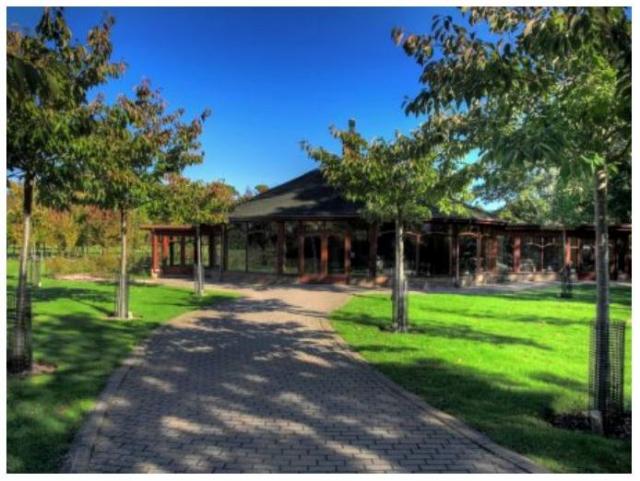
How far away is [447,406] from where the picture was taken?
6.07 m

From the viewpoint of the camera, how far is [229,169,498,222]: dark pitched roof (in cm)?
2367

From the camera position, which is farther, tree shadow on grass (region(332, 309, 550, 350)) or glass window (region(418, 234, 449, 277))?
glass window (region(418, 234, 449, 277))

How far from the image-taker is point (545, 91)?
5027mm

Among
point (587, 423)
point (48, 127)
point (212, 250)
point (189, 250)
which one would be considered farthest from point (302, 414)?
point (189, 250)

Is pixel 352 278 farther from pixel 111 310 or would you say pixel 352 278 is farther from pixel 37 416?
pixel 37 416

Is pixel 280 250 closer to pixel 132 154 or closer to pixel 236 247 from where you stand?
pixel 236 247

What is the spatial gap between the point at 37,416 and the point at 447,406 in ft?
14.3

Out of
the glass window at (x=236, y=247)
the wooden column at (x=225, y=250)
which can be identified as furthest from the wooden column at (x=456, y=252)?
the wooden column at (x=225, y=250)

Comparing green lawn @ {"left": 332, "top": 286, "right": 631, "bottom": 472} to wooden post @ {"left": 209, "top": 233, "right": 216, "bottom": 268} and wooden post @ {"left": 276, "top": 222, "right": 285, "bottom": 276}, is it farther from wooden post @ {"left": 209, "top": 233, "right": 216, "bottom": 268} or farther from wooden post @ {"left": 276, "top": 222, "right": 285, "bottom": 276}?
wooden post @ {"left": 209, "top": 233, "right": 216, "bottom": 268}

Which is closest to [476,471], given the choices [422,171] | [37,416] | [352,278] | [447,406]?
[447,406]

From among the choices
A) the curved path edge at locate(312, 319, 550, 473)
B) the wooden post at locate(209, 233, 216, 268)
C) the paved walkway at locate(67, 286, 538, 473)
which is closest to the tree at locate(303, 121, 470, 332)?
the paved walkway at locate(67, 286, 538, 473)

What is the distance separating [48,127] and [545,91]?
5.79 meters

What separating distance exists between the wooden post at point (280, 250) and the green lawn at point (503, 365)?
8596 mm

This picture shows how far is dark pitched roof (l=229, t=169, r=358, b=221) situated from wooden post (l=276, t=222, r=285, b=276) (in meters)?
0.74
